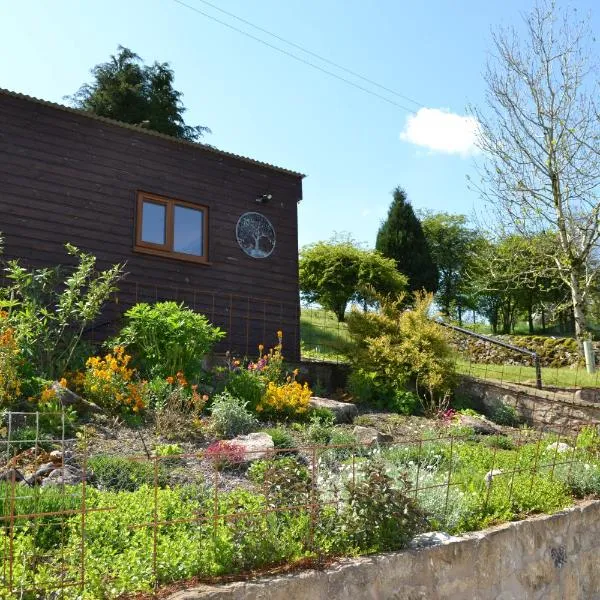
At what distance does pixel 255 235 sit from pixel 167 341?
441cm

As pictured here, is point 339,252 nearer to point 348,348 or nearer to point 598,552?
point 348,348

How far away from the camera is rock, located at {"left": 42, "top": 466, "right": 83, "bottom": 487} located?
16.4 ft

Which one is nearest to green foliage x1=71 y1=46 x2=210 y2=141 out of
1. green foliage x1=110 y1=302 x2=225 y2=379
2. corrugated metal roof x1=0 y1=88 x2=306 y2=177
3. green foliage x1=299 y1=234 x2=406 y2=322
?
green foliage x1=299 y1=234 x2=406 y2=322

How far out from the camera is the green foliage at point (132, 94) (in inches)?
981

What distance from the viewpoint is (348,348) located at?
10.9 m

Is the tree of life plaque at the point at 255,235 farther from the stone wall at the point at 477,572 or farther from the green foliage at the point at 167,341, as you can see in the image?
the stone wall at the point at 477,572

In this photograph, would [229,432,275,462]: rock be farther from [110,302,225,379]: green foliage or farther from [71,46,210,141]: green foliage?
[71,46,210,141]: green foliage

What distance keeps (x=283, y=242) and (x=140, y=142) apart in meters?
3.09

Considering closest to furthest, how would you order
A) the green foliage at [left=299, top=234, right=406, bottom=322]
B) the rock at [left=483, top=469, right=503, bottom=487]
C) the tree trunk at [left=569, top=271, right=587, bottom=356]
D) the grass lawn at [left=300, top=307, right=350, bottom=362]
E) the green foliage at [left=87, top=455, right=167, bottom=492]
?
1. the green foliage at [left=87, top=455, right=167, bottom=492]
2. the rock at [left=483, top=469, right=503, bottom=487]
3. the grass lawn at [left=300, top=307, right=350, bottom=362]
4. the tree trunk at [left=569, top=271, right=587, bottom=356]
5. the green foliage at [left=299, top=234, right=406, bottom=322]

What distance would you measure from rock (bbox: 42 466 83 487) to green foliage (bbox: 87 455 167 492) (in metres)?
0.11

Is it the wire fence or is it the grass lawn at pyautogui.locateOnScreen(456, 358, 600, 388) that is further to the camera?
the grass lawn at pyautogui.locateOnScreen(456, 358, 600, 388)

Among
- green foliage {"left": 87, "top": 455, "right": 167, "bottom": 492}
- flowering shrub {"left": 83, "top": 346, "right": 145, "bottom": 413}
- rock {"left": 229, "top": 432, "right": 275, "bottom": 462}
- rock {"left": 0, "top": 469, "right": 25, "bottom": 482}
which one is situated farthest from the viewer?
flowering shrub {"left": 83, "top": 346, "right": 145, "bottom": 413}

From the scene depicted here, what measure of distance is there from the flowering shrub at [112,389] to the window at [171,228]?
12.3 ft

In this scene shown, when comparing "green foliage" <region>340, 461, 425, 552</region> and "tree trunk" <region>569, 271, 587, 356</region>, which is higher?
"tree trunk" <region>569, 271, 587, 356</region>
